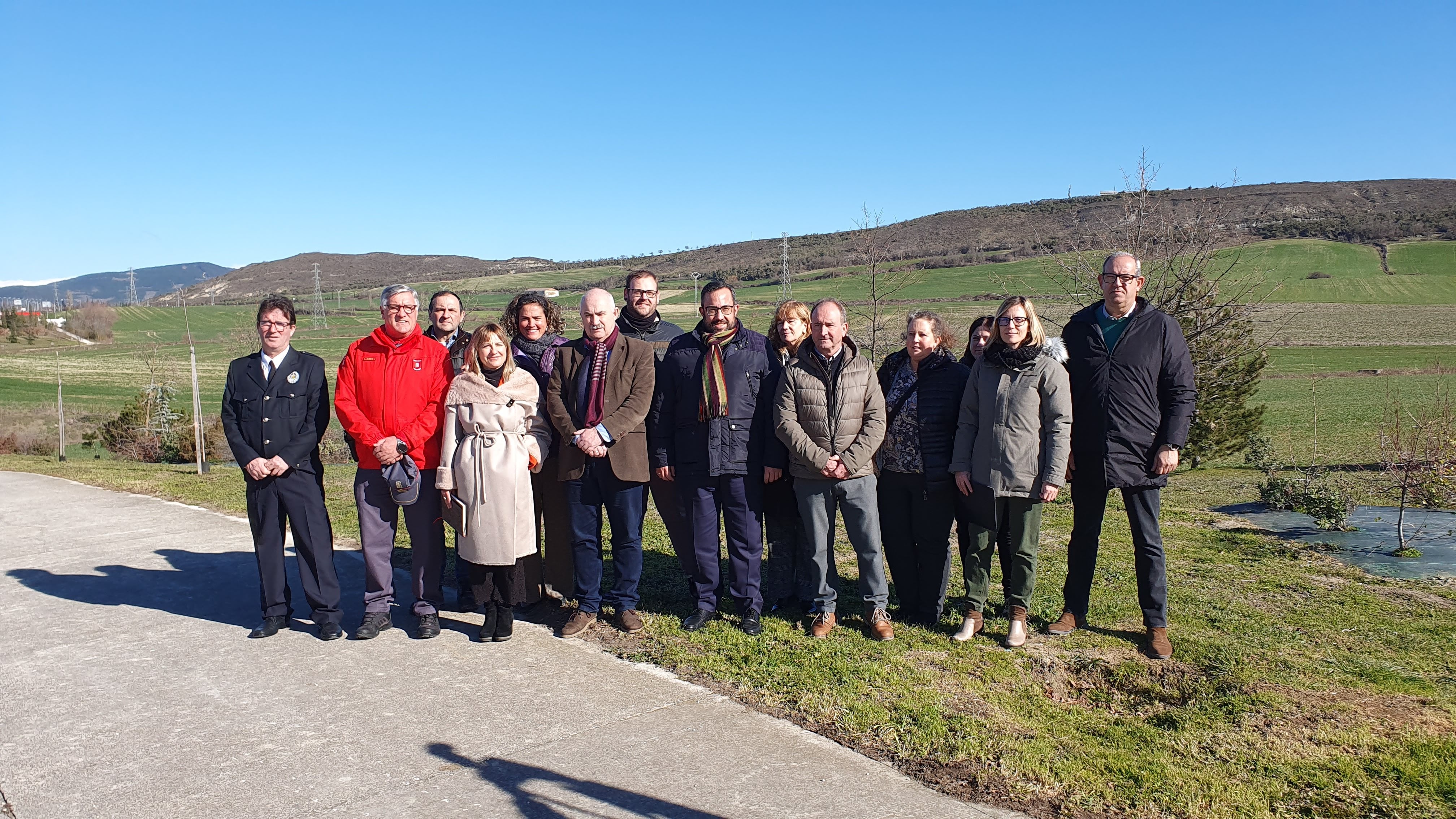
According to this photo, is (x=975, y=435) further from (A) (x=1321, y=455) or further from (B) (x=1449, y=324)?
(B) (x=1449, y=324)

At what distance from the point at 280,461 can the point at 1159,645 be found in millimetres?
5059

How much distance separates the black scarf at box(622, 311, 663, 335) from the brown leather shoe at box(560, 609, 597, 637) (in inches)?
69.3

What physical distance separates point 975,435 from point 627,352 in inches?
81.5

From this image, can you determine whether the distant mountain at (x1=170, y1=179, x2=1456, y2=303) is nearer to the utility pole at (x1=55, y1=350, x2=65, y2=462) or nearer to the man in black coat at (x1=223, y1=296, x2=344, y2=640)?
the utility pole at (x1=55, y1=350, x2=65, y2=462)

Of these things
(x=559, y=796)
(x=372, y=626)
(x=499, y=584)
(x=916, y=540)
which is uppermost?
(x=916, y=540)

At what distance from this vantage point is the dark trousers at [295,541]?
17.4 feet

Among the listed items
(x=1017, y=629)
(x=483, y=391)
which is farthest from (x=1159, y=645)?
(x=483, y=391)

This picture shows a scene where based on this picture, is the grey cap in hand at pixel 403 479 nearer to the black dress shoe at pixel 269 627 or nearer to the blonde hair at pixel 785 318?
the black dress shoe at pixel 269 627

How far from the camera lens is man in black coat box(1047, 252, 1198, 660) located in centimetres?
495

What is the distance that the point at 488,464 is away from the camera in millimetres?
5117

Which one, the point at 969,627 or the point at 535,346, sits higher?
the point at 535,346

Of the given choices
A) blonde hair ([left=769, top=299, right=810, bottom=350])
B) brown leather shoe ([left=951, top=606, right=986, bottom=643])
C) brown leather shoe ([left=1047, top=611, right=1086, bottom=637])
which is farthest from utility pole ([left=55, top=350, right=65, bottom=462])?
brown leather shoe ([left=1047, top=611, right=1086, bottom=637])

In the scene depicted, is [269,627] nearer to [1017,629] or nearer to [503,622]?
[503,622]

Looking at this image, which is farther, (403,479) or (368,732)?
(403,479)
